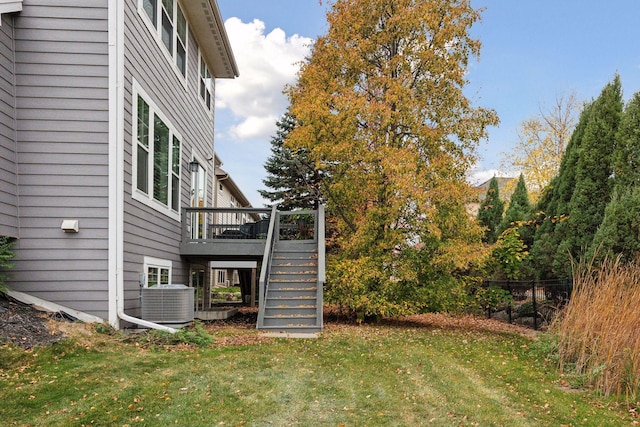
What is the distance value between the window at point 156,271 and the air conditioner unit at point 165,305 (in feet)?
2.54

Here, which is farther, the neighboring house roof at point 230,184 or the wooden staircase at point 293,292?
the neighboring house roof at point 230,184

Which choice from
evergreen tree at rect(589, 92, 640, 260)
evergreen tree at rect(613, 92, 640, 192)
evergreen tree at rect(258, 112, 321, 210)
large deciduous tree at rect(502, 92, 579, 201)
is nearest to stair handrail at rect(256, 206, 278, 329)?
evergreen tree at rect(589, 92, 640, 260)

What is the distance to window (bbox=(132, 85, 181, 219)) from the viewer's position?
25.8ft

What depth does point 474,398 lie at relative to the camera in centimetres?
488

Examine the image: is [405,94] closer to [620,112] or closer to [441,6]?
[441,6]

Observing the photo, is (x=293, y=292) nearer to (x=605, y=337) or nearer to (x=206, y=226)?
(x=206, y=226)

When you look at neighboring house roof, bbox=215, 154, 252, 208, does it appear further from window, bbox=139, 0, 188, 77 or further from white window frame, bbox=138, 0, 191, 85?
window, bbox=139, 0, 188, 77

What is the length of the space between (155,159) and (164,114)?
3.66 feet

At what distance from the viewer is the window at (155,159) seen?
785 centimetres

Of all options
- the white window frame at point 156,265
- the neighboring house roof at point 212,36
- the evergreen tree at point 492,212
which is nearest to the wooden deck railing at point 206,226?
the white window frame at point 156,265

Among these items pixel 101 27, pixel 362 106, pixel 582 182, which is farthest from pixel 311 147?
pixel 582 182

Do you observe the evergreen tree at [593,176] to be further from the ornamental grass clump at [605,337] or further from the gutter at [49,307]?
the gutter at [49,307]

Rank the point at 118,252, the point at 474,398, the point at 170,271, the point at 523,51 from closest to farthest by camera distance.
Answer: the point at 474,398 < the point at 118,252 < the point at 170,271 < the point at 523,51

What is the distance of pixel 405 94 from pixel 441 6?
2.20 meters
